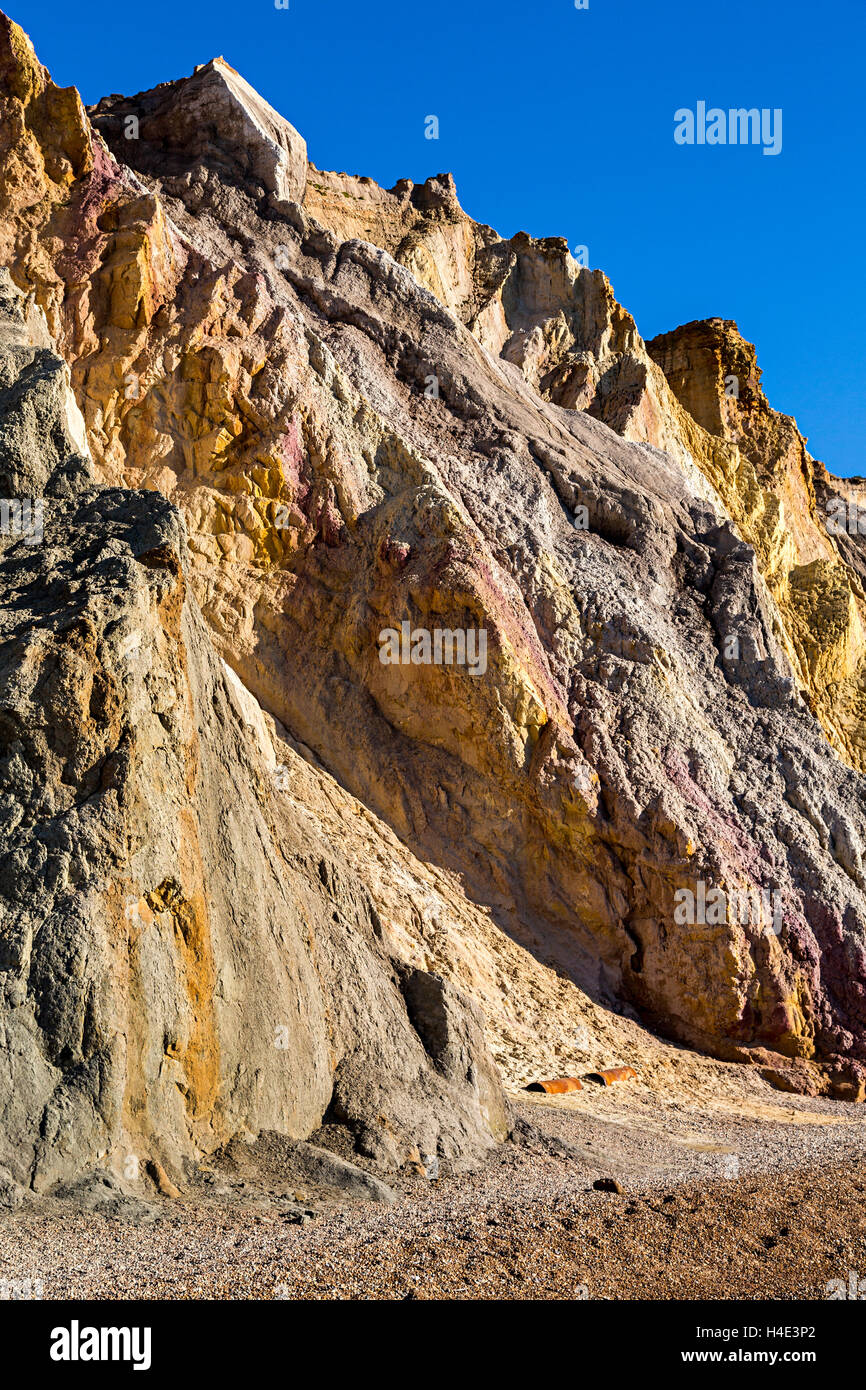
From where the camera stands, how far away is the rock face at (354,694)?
303 inches

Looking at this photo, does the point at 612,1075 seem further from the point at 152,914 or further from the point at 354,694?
the point at 152,914

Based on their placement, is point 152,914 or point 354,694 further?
point 354,694

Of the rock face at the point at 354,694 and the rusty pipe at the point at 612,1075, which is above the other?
the rock face at the point at 354,694

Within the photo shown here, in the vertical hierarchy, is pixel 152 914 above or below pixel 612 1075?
above

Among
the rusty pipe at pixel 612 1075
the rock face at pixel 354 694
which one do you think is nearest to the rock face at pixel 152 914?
the rock face at pixel 354 694

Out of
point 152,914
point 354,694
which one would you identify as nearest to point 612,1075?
point 354,694

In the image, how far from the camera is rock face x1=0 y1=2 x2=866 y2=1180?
303 inches

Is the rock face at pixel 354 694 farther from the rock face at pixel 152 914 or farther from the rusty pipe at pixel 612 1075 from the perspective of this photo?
the rusty pipe at pixel 612 1075

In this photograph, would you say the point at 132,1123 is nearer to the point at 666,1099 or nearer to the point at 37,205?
the point at 666,1099

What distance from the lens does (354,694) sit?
57.8ft

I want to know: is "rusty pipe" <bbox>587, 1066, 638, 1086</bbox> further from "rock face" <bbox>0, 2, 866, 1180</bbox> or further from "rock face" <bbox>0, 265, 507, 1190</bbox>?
"rock face" <bbox>0, 265, 507, 1190</bbox>

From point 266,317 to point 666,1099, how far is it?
1314 cm
